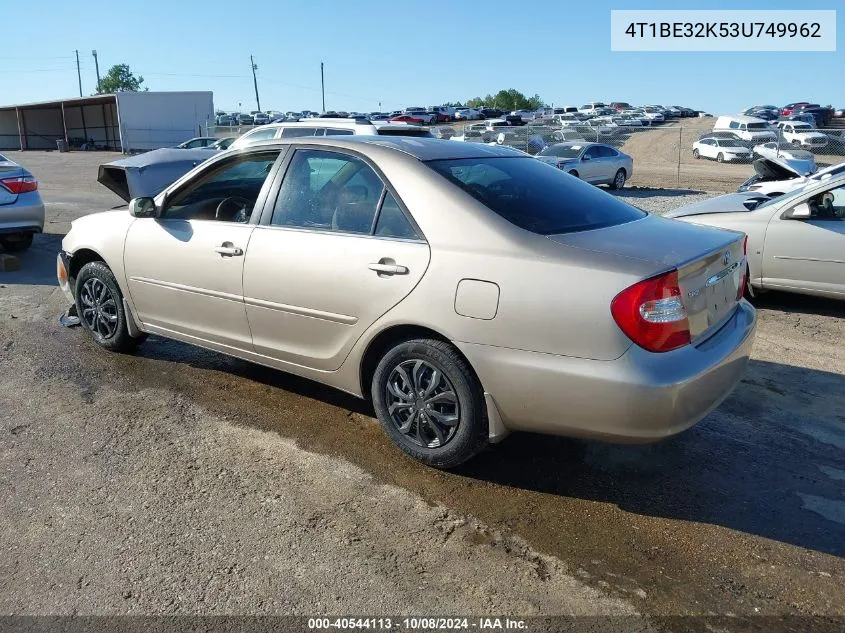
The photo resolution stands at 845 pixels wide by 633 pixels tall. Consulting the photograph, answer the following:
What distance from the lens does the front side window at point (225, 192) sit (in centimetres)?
451

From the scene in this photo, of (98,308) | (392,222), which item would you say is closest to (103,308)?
(98,308)

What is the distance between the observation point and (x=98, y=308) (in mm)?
5453

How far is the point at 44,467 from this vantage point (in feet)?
12.5

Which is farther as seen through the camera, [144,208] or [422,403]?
[144,208]

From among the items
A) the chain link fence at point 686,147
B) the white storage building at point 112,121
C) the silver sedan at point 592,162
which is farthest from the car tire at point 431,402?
the white storage building at point 112,121

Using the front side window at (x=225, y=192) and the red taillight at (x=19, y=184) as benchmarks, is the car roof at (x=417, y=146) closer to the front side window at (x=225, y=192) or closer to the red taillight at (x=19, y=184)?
the front side window at (x=225, y=192)

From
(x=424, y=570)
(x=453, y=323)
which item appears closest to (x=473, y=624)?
(x=424, y=570)

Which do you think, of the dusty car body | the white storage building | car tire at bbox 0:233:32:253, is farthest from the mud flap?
the white storage building

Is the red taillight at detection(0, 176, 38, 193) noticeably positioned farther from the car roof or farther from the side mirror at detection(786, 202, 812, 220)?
the side mirror at detection(786, 202, 812, 220)

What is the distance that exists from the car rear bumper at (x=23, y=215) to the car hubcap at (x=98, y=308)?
4.38 meters

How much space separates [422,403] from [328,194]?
132cm

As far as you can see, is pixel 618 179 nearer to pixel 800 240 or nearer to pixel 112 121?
pixel 800 240

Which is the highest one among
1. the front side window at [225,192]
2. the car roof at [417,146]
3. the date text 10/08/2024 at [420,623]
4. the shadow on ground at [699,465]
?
the car roof at [417,146]

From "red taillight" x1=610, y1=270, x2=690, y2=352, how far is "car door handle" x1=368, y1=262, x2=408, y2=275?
1.06m
